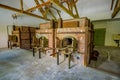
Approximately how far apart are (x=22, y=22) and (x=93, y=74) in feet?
22.4

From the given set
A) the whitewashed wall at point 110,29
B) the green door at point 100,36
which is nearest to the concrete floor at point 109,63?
the whitewashed wall at point 110,29

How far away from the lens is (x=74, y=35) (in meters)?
3.29

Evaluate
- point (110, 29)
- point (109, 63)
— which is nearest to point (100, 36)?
point (110, 29)

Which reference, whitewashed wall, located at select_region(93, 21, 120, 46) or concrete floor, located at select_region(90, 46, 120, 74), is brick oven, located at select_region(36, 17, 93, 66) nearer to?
concrete floor, located at select_region(90, 46, 120, 74)

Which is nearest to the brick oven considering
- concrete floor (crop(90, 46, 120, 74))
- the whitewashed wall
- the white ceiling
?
concrete floor (crop(90, 46, 120, 74))

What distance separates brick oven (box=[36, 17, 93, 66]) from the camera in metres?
3.07

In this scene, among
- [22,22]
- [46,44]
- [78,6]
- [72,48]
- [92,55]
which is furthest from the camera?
[78,6]

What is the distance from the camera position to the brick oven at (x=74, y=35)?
3.07 m

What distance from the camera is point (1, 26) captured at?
604 cm

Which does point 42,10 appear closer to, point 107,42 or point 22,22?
point 22,22

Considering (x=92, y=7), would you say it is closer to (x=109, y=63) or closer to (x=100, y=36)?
(x=100, y=36)

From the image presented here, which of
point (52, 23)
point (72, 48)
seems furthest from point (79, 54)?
point (52, 23)

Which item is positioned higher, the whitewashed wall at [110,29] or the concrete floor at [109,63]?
the whitewashed wall at [110,29]

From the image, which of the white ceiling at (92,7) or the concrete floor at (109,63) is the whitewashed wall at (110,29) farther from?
the concrete floor at (109,63)
